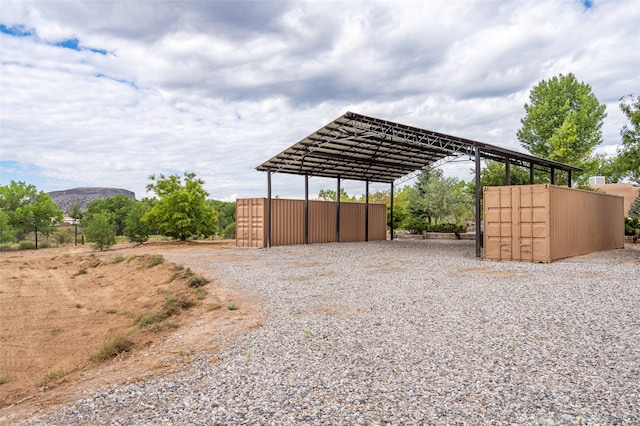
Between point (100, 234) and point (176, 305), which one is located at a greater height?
point (100, 234)

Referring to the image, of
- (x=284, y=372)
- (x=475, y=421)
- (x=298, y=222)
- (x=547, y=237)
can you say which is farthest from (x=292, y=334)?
(x=298, y=222)

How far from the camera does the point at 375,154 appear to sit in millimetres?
24266

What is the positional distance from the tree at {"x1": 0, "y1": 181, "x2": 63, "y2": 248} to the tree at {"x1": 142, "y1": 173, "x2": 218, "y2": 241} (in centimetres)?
789

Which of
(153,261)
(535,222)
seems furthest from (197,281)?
(535,222)

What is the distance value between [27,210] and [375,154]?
24.2 m

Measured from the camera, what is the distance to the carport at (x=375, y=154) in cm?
1808

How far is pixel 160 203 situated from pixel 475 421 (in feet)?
88.9

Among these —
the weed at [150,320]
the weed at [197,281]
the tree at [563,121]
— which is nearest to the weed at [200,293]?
the weed at [197,281]

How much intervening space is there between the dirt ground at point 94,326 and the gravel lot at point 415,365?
0.56m

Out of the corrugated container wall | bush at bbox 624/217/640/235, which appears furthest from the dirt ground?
bush at bbox 624/217/640/235

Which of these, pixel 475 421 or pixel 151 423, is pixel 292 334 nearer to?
pixel 151 423

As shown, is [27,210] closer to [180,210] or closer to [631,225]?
[180,210]

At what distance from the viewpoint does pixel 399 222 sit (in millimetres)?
37188

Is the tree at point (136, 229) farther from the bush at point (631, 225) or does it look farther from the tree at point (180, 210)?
the bush at point (631, 225)
